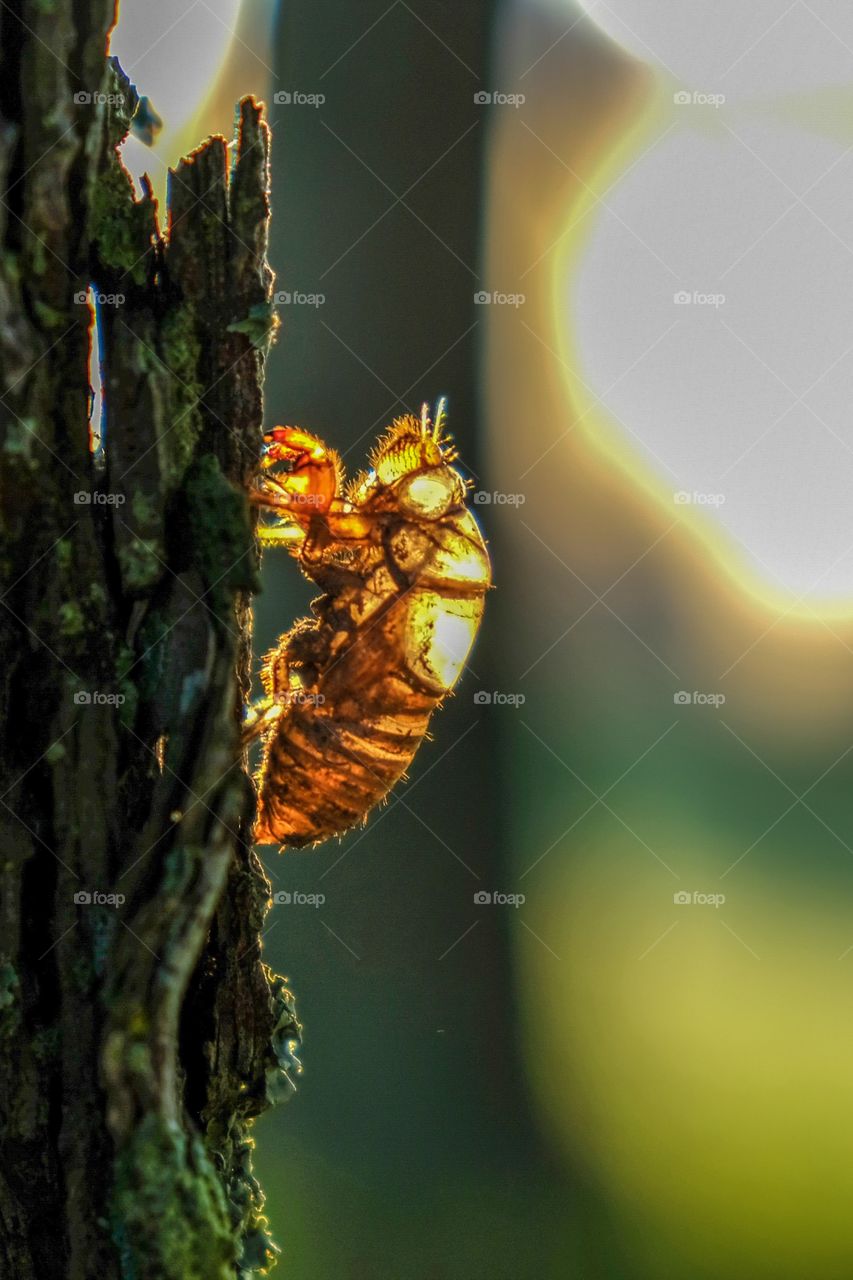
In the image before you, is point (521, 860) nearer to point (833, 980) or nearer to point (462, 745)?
point (462, 745)
